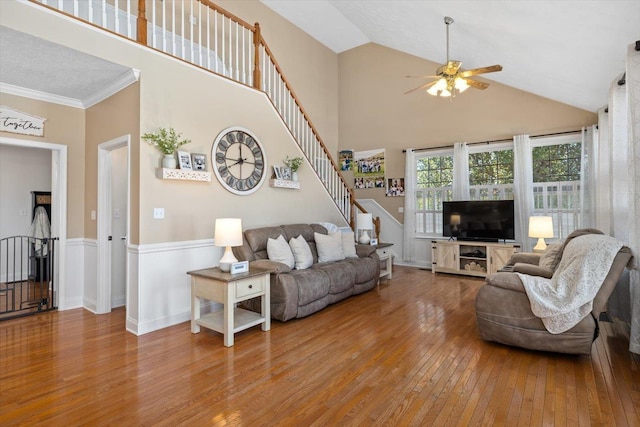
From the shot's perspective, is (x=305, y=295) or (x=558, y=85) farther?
(x=558, y=85)

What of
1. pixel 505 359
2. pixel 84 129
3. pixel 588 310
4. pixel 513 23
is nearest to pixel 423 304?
pixel 505 359

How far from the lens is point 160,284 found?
3521mm

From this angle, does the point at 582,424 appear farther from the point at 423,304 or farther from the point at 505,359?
the point at 423,304

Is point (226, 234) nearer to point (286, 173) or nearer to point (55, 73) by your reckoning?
point (286, 173)

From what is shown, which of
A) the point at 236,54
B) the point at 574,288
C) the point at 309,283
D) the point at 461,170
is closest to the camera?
the point at 574,288

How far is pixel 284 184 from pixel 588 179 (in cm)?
469

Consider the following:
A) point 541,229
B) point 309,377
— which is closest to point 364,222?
point 541,229

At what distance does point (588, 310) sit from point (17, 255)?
8284mm

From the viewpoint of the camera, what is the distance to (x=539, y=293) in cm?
272

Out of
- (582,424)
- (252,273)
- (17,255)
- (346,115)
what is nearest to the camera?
(582,424)

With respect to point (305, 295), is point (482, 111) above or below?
above

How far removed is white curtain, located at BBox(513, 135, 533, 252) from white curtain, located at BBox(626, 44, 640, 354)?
2874 millimetres

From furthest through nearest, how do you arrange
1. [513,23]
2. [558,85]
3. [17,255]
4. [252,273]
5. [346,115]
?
[346,115]
[17,255]
[558,85]
[513,23]
[252,273]

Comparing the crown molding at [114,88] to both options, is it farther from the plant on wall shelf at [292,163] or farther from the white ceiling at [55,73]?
the plant on wall shelf at [292,163]
